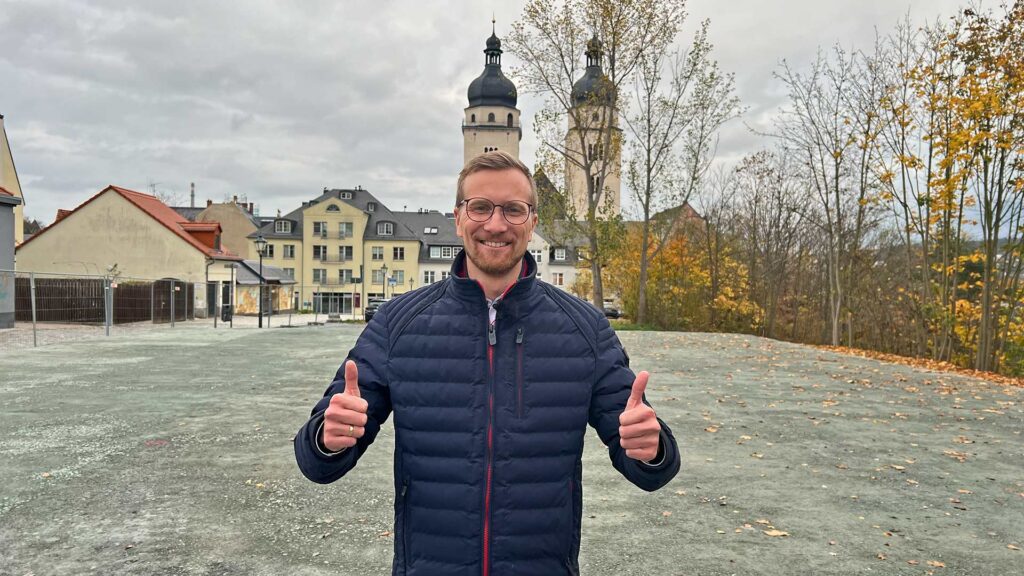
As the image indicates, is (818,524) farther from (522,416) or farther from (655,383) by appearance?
(655,383)

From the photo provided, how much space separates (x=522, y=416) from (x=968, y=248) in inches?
731

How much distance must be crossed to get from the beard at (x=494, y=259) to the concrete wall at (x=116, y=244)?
39.5 meters

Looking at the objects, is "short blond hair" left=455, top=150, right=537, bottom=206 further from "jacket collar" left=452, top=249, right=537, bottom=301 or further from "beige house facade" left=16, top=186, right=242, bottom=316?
"beige house facade" left=16, top=186, right=242, bottom=316

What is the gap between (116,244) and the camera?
3775 centimetres

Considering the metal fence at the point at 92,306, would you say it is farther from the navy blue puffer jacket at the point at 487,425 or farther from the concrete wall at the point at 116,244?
the navy blue puffer jacket at the point at 487,425

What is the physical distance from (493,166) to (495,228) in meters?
0.21

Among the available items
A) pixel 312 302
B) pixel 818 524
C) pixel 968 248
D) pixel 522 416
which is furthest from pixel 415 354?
pixel 312 302

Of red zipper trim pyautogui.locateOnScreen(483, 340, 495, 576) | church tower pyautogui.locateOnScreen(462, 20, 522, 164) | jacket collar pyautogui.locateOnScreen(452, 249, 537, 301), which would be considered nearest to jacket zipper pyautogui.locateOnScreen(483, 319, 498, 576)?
red zipper trim pyautogui.locateOnScreen(483, 340, 495, 576)

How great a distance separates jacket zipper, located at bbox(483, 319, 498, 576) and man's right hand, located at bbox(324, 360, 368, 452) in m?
0.38

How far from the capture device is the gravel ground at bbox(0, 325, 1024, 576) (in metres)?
A: 4.10

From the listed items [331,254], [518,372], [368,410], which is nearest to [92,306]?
[368,410]

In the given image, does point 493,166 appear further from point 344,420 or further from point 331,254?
point 331,254

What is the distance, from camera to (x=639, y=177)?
3086cm

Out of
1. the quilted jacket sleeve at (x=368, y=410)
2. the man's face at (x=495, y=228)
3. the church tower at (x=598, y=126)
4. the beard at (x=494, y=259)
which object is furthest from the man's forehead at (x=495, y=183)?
the church tower at (x=598, y=126)
